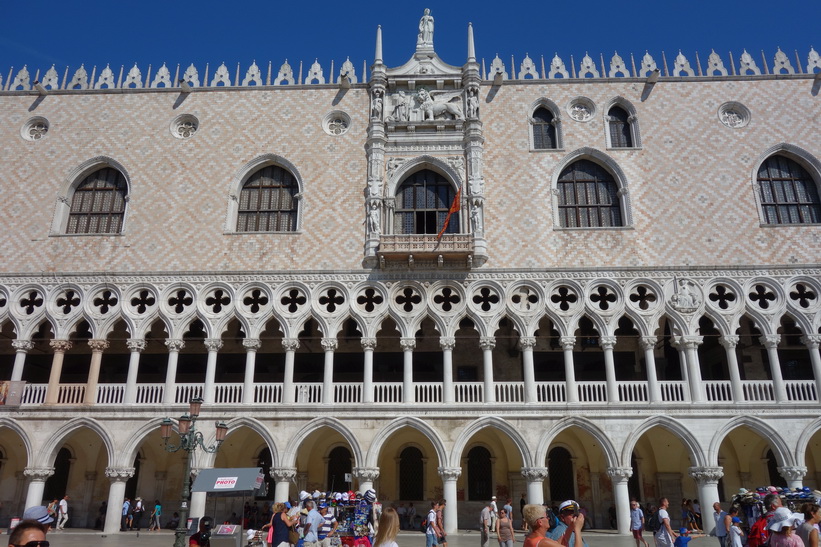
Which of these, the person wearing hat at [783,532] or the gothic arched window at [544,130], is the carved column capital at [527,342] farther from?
the person wearing hat at [783,532]

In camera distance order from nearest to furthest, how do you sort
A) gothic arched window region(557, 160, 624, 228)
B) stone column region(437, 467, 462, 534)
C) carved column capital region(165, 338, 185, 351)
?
stone column region(437, 467, 462, 534), carved column capital region(165, 338, 185, 351), gothic arched window region(557, 160, 624, 228)

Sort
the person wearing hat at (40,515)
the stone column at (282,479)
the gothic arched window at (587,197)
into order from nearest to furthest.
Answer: the person wearing hat at (40,515), the stone column at (282,479), the gothic arched window at (587,197)

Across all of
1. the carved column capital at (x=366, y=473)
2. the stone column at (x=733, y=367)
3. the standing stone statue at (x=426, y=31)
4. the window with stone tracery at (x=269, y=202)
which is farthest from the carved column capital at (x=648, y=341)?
the standing stone statue at (x=426, y=31)

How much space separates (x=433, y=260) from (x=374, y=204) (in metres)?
2.38

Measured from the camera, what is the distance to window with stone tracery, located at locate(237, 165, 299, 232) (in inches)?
762

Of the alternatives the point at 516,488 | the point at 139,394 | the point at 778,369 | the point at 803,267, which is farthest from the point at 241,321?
the point at 803,267

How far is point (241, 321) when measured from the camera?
18016 millimetres

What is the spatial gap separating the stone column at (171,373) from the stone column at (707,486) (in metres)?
13.5

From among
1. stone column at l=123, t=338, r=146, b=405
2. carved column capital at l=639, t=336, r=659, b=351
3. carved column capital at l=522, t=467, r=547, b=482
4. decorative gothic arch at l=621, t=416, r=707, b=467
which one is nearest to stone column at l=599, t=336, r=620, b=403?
carved column capital at l=639, t=336, r=659, b=351

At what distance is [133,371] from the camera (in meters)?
17.5

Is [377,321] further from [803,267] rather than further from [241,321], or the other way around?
[803,267]

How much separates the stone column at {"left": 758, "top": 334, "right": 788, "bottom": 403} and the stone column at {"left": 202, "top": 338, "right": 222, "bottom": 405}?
14.6 m

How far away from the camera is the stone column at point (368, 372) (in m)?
17.0

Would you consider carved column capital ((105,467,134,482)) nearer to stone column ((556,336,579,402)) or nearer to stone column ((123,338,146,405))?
stone column ((123,338,146,405))
